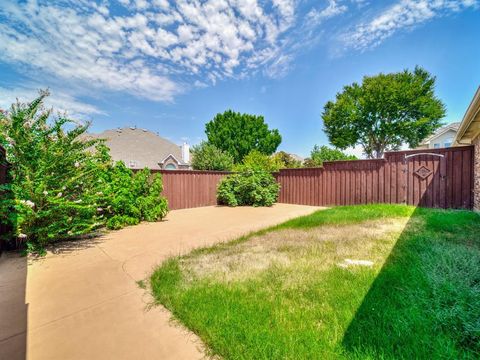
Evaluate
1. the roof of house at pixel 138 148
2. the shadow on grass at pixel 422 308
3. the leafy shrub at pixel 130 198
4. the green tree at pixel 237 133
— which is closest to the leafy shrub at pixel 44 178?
the leafy shrub at pixel 130 198

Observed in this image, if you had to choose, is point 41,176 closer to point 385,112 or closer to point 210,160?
point 210,160

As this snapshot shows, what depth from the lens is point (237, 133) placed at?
24.8m

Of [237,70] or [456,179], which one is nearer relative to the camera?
[456,179]

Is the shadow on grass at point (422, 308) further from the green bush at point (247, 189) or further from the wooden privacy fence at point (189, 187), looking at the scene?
the wooden privacy fence at point (189, 187)

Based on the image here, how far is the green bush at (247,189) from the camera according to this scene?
30.7 feet

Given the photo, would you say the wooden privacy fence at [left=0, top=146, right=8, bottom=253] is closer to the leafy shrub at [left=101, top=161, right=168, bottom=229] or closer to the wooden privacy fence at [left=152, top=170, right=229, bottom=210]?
the leafy shrub at [left=101, top=161, right=168, bottom=229]

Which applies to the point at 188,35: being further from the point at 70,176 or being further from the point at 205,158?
the point at 205,158

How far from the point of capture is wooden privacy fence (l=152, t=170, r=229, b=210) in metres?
8.25

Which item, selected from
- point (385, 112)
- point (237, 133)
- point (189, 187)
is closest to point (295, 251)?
point (189, 187)

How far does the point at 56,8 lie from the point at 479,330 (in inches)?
305

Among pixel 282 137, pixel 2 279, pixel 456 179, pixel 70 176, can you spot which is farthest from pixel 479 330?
pixel 282 137

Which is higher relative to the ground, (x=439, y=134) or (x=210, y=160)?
(x=439, y=134)

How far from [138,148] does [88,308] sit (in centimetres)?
1740

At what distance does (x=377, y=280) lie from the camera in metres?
2.30
